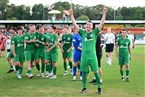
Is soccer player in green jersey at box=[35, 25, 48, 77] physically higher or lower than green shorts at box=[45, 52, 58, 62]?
higher

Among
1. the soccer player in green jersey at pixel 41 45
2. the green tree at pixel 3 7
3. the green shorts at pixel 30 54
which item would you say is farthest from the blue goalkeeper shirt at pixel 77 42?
the green tree at pixel 3 7

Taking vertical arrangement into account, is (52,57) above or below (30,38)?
below

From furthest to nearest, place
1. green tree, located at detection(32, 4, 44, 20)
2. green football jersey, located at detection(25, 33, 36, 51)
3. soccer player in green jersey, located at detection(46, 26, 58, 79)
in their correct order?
1. green tree, located at detection(32, 4, 44, 20)
2. green football jersey, located at detection(25, 33, 36, 51)
3. soccer player in green jersey, located at detection(46, 26, 58, 79)

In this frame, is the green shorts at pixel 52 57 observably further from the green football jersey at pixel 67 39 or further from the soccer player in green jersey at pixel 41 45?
the green football jersey at pixel 67 39

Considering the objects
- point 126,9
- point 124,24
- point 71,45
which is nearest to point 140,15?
point 126,9

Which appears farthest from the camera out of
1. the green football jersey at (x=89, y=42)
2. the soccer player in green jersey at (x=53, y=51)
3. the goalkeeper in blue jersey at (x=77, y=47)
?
the soccer player in green jersey at (x=53, y=51)

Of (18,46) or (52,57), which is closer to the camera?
(52,57)

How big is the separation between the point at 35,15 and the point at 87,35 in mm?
86673

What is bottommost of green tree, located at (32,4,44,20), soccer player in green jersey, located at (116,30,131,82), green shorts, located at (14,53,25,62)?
green tree, located at (32,4,44,20)

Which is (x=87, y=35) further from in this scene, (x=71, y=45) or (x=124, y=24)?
(x=124, y=24)

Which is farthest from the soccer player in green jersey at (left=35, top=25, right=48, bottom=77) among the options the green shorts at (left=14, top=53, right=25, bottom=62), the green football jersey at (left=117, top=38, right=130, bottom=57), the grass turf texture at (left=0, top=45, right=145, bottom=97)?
the green football jersey at (left=117, top=38, right=130, bottom=57)

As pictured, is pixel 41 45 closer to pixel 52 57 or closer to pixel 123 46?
pixel 52 57

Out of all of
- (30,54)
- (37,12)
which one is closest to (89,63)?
(30,54)

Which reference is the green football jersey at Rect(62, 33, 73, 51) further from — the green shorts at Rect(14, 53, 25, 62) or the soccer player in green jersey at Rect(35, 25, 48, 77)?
the green shorts at Rect(14, 53, 25, 62)
